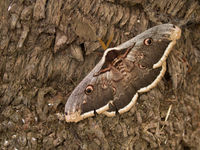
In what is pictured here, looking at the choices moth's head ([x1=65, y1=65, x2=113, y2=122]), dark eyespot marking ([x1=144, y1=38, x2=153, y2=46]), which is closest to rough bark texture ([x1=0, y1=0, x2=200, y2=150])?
moth's head ([x1=65, y1=65, x2=113, y2=122])

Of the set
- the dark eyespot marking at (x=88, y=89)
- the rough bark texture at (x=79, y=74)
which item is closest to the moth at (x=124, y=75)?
the dark eyespot marking at (x=88, y=89)

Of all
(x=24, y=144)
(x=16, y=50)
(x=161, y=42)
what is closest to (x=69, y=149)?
(x=24, y=144)

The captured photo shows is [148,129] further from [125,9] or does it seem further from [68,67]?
[125,9]

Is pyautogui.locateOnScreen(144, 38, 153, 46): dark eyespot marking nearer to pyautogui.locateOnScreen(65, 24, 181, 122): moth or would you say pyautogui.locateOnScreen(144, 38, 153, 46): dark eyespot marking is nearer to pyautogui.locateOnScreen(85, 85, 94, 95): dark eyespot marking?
pyautogui.locateOnScreen(65, 24, 181, 122): moth

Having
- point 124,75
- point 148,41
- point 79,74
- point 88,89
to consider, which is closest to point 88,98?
point 88,89

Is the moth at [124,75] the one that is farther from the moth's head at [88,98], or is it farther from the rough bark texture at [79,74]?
the rough bark texture at [79,74]

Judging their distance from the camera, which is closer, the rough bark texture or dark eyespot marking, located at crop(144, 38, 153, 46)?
the rough bark texture

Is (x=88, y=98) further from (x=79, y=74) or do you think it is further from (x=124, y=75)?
(x=124, y=75)
